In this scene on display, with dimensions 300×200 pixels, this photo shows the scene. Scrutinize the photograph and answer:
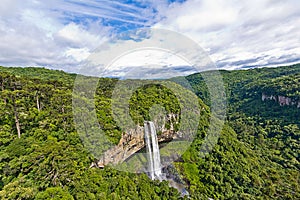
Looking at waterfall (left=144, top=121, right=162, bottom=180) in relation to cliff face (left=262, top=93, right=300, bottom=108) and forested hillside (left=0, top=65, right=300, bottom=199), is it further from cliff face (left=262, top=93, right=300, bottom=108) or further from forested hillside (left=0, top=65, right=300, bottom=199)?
cliff face (left=262, top=93, right=300, bottom=108)

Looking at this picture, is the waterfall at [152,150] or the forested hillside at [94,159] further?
the waterfall at [152,150]

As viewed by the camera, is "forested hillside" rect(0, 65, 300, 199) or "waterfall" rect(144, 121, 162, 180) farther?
"waterfall" rect(144, 121, 162, 180)

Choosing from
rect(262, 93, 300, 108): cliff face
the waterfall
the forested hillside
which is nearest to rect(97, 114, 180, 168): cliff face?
the waterfall

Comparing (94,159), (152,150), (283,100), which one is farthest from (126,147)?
(283,100)

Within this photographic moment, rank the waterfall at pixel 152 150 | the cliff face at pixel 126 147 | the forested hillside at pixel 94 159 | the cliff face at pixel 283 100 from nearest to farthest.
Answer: the forested hillside at pixel 94 159, the cliff face at pixel 126 147, the waterfall at pixel 152 150, the cliff face at pixel 283 100

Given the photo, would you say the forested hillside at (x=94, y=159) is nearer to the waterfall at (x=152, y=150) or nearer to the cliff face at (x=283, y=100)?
the waterfall at (x=152, y=150)

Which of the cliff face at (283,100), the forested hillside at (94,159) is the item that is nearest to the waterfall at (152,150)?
the forested hillside at (94,159)

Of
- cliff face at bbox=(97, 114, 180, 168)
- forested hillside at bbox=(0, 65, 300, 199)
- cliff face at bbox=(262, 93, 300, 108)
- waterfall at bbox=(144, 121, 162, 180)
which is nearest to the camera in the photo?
forested hillside at bbox=(0, 65, 300, 199)
